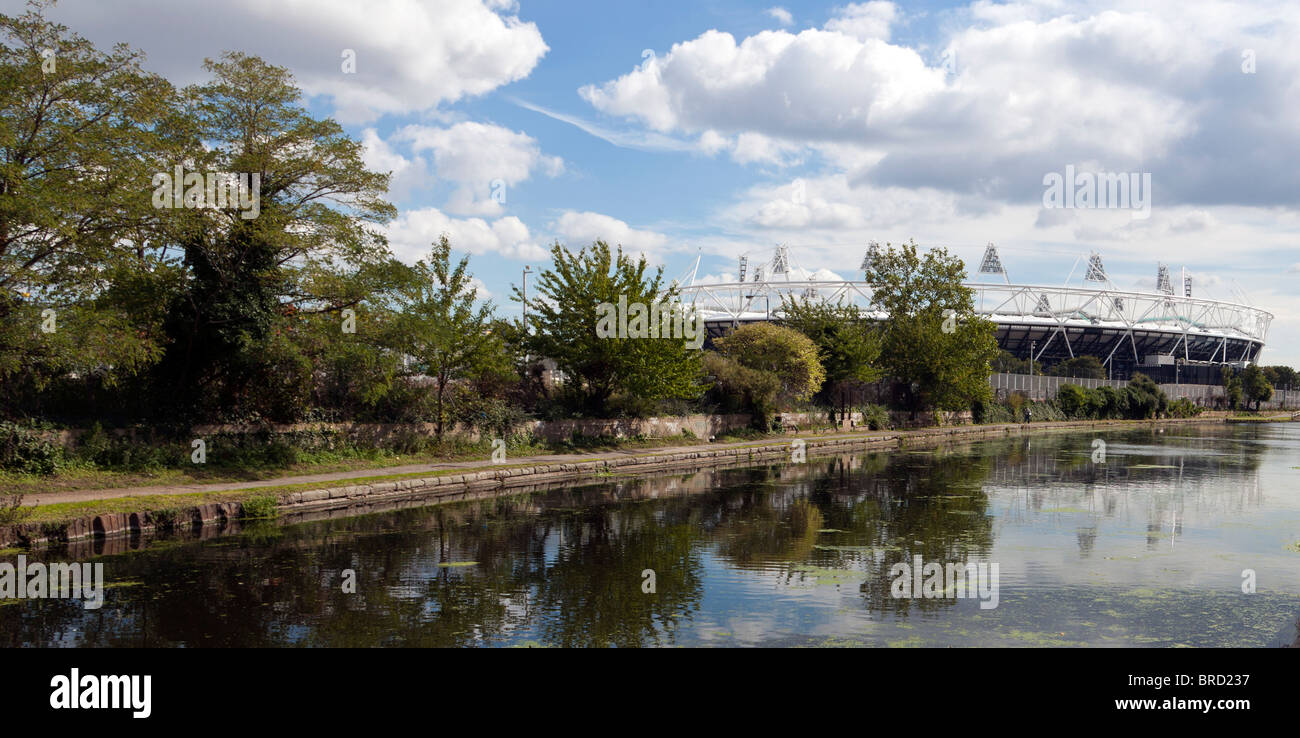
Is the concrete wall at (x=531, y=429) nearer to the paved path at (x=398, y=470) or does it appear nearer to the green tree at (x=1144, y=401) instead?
the paved path at (x=398, y=470)

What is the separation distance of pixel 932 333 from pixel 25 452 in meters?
→ 44.6

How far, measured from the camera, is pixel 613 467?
28.1 m

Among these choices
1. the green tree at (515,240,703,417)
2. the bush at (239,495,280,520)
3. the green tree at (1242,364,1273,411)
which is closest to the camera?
the bush at (239,495,280,520)

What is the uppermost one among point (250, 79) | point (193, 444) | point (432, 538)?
point (250, 79)

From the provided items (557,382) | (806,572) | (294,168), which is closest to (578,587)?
(806,572)

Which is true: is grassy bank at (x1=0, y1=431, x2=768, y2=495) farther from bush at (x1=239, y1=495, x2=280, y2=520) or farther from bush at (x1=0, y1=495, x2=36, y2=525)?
bush at (x1=239, y1=495, x2=280, y2=520)

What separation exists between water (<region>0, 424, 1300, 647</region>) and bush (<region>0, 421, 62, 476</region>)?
4.87 m

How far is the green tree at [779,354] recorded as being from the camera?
40656 millimetres

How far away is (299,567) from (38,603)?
3.16 meters

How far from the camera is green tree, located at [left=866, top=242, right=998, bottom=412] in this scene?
51656 mm

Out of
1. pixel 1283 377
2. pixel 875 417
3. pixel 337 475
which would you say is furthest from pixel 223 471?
pixel 1283 377

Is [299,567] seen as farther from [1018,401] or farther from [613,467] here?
[1018,401]

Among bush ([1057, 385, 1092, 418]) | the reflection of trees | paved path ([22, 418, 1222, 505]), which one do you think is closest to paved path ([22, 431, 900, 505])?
paved path ([22, 418, 1222, 505])

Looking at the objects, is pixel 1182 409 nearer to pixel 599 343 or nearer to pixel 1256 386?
pixel 1256 386
